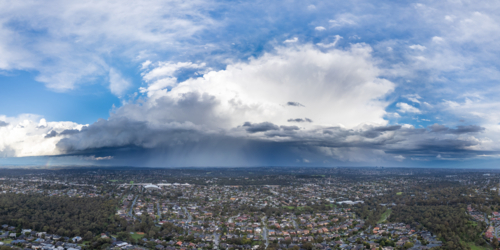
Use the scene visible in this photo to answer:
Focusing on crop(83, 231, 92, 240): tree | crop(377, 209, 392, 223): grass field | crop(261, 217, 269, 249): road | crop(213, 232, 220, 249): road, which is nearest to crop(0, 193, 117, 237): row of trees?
crop(83, 231, 92, 240): tree

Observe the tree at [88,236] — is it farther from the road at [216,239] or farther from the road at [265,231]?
the road at [265,231]

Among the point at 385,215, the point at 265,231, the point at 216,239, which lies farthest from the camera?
the point at 385,215

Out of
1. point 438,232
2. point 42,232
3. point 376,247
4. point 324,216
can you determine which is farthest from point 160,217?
point 438,232

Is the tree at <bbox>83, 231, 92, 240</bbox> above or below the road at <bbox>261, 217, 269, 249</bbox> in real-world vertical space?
above

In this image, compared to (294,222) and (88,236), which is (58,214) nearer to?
(88,236)

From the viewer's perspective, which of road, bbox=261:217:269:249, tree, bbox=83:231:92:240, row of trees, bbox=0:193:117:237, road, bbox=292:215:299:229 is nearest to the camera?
tree, bbox=83:231:92:240

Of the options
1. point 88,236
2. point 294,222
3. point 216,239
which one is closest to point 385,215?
point 294,222

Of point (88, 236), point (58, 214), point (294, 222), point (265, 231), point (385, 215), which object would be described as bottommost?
point (385, 215)

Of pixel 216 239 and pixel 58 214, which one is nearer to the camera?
pixel 216 239

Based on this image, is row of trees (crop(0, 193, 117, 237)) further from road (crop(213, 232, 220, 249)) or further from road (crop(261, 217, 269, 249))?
road (crop(261, 217, 269, 249))

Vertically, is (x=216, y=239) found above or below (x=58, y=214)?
below

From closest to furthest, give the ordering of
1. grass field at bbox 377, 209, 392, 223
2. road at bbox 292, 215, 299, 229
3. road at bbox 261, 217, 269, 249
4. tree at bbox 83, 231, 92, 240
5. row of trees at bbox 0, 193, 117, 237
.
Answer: tree at bbox 83, 231, 92, 240 → road at bbox 261, 217, 269, 249 → row of trees at bbox 0, 193, 117, 237 → road at bbox 292, 215, 299, 229 → grass field at bbox 377, 209, 392, 223

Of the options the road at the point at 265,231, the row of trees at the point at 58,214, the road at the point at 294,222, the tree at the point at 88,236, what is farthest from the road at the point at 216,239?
the tree at the point at 88,236
